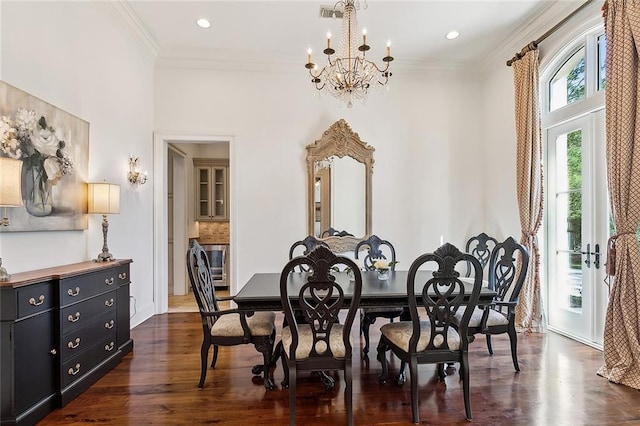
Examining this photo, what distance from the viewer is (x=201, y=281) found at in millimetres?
2639

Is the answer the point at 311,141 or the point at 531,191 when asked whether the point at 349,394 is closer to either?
the point at 531,191

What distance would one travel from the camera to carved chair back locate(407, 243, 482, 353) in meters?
2.09

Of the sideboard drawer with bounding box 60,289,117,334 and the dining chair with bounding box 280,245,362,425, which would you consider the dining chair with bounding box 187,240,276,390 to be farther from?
the sideboard drawer with bounding box 60,289,117,334

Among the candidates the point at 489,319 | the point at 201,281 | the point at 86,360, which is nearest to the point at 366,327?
the point at 489,319

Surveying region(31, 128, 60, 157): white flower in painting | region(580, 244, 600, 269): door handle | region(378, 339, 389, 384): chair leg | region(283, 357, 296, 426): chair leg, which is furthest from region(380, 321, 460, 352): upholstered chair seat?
region(31, 128, 60, 157): white flower in painting

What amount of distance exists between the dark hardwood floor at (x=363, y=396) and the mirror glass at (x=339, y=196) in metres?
2.00

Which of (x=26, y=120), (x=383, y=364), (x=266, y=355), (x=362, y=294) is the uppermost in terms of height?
(x=26, y=120)

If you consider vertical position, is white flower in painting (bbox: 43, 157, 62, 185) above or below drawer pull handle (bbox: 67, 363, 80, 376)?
above

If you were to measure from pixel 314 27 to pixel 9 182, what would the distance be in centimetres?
344

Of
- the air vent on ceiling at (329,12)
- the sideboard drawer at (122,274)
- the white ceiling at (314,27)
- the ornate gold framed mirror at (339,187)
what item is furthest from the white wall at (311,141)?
the sideboard drawer at (122,274)

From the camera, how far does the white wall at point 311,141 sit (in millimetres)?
4719

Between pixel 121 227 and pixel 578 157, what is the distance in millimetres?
5088

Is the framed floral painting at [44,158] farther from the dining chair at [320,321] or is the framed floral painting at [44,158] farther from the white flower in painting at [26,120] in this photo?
the dining chair at [320,321]

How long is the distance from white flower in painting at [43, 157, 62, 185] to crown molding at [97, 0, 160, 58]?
72.2 inches
